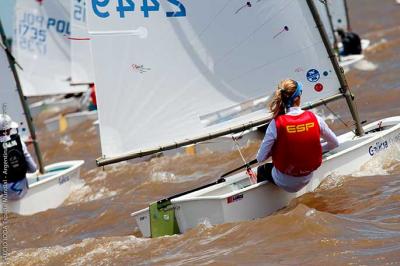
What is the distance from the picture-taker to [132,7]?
704cm

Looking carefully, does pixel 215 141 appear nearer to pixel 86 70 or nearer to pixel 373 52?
pixel 86 70

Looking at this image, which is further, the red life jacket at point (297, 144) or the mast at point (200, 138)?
the mast at point (200, 138)

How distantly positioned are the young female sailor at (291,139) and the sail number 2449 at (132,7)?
4.22ft

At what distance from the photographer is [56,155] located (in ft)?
47.4

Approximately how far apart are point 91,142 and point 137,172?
421cm

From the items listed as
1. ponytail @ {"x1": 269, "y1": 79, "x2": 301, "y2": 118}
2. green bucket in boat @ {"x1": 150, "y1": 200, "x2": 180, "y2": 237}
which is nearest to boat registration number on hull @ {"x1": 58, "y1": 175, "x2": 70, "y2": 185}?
green bucket in boat @ {"x1": 150, "y1": 200, "x2": 180, "y2": 237}

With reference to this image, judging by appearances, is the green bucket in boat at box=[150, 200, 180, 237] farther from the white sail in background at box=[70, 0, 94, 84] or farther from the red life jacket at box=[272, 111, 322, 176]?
the white sail in background at box=[70, 0, 94, 84]

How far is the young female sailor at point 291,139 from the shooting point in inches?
247

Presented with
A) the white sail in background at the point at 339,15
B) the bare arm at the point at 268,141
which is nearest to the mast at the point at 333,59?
the bare arm at the point at 268,141

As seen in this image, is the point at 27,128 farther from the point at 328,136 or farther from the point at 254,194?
the point at 328,136

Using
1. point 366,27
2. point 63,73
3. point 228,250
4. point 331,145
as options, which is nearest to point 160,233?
point 228,250

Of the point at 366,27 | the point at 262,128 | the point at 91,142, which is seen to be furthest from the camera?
the point at 366,27

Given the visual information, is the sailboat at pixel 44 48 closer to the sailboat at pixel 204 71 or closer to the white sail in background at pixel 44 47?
the white sail in background at pixel 44 47

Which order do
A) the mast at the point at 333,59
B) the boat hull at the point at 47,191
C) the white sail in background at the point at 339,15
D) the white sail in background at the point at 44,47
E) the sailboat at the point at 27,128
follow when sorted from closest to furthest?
1. the mast at the point at 333,59
2. the boat hull at the point at 47,191
3. the sailboat at the point at 27,128
4. the white sail in background at the point at 44,47
5. the white sail in background at the point at 339,15
